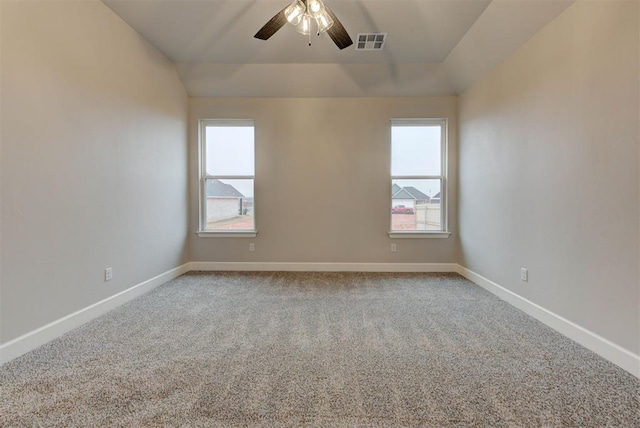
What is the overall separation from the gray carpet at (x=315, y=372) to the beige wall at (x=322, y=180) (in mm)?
1471

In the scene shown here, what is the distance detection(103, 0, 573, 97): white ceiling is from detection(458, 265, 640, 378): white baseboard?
99.8 inches

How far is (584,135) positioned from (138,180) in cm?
418

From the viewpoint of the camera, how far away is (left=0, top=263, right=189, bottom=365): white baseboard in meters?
1.83

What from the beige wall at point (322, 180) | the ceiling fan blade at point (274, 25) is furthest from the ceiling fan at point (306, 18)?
the beige wall at point (322, 180)

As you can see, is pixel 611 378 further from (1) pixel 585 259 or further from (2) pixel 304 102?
(2) pixel 304 102

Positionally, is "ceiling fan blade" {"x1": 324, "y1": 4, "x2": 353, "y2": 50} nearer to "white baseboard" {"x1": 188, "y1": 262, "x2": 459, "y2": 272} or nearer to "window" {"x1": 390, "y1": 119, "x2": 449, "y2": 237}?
"window" {"x1": 390, "y1": 119, "x2": 449, "y2": 237}

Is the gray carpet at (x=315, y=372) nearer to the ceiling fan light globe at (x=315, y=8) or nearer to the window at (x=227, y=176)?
the window at (x=227, y=176)

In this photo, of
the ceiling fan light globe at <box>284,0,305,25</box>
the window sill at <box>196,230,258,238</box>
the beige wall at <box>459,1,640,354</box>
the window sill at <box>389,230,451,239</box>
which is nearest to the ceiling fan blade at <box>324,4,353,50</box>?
the ceiling fan light globe at <box>284,0,305,25</box>

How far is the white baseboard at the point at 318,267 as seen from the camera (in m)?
4.18

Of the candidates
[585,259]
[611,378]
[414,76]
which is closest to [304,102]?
[414,76]

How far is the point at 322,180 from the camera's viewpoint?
419cm

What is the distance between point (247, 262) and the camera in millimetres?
4246

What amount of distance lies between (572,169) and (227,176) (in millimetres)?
4043

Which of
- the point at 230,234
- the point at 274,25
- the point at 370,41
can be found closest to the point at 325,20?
the point at 274,25
